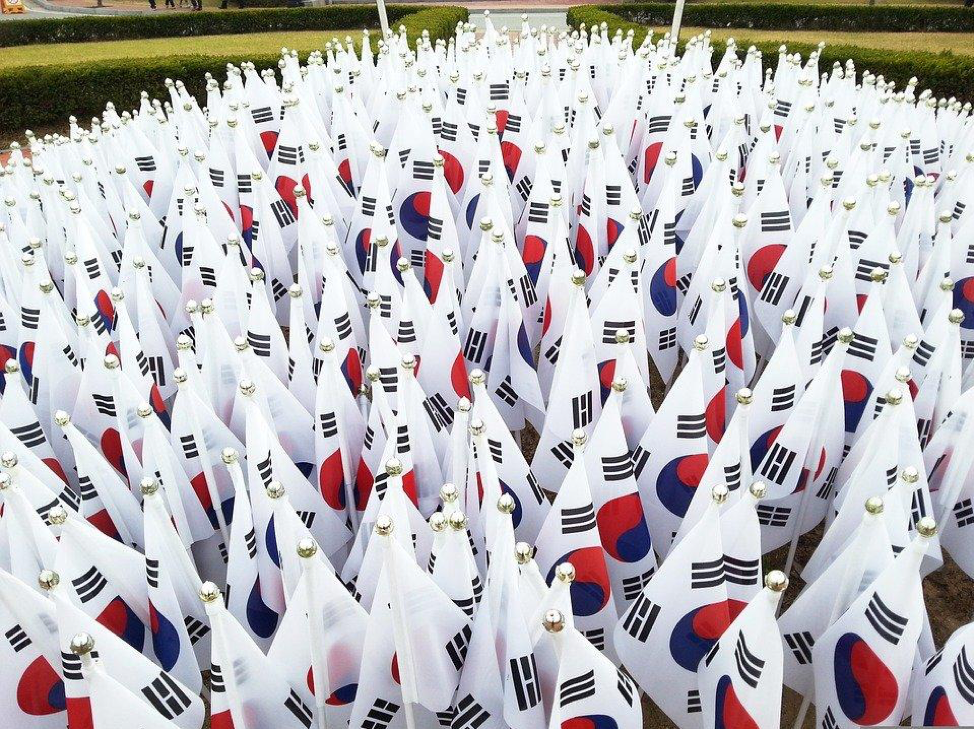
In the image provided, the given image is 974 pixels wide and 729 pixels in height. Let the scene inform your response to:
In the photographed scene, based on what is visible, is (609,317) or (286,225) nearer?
(609,317)

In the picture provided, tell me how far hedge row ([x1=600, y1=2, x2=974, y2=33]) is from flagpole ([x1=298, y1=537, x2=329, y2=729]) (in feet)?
55.9

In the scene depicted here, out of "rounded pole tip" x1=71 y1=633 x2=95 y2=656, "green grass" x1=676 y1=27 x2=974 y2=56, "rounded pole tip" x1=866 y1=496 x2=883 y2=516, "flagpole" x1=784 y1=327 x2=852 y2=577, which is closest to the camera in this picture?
"rounded pole tip" x1=71 y1=633 x2=95 y2=656

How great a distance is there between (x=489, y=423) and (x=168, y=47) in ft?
59.2

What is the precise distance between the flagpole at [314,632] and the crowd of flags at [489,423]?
0.01 metres

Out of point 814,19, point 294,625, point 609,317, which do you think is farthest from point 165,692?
point 814,19

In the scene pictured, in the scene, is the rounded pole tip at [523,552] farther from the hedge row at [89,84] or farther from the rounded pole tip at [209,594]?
the hedge row at [89,84]

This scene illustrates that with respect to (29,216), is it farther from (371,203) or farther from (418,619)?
(418,619)

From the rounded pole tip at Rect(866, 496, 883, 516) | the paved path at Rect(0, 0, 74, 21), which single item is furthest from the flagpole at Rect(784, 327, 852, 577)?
the paved path at Rect(0, 0, 74, 21)

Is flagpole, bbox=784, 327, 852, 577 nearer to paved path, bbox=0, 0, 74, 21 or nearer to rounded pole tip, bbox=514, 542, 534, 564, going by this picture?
rounded pole tip, bbox=514, 542, 534, 564

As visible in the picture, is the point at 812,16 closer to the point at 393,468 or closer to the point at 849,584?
the point at 849,584

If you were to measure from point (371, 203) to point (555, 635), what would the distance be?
3769 millimetres

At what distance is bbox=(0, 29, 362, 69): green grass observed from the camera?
16422mm

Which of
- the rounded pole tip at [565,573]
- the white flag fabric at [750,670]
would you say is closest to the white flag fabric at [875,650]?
the white flag fabric at [750,670]

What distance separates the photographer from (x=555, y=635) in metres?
2.15
